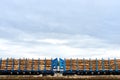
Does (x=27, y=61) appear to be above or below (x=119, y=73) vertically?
above

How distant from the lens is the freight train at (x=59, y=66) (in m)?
31.2

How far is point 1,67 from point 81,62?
38.9 feet

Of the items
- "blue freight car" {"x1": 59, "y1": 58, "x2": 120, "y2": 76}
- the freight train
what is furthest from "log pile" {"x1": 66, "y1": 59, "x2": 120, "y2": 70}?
"blue freight car" {"x1": 59, "y1": 58, "x2": 120, "y2": 76}

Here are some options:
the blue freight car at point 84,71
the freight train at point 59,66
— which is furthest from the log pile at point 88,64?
the blue freight car at point 84,71

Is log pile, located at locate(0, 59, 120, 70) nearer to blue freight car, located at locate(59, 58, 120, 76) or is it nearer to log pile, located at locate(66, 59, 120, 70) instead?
log pile, located at locate(66, 59, 120, 70)

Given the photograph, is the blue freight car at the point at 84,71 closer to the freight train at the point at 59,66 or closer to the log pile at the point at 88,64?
the freight train at the point at 59,66

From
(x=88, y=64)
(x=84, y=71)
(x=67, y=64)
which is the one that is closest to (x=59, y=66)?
(x=67, y=64)

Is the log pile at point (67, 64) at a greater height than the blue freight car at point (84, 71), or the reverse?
the log pile at point (67, 64)

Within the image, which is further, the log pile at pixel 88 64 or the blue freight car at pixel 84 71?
the log pile at pixel 88 64

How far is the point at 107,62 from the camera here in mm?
31688

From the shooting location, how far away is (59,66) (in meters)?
31.3

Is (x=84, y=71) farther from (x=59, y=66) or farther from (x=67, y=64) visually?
(x=59, y=66)

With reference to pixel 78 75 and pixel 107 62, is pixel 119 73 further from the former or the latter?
pixel 78 75

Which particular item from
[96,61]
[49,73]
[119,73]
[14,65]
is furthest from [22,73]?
[119,73]
